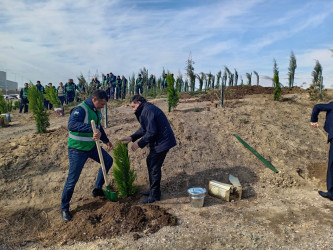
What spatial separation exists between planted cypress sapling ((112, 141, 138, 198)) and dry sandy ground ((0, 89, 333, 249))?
304 millimetres

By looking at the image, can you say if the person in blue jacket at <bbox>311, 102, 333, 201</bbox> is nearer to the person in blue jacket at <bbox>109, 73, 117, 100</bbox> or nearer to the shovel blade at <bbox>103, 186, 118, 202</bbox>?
the shovel blade at <bbox>103, 186, 118, 202</bbox>

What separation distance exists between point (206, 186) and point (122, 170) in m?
1.77

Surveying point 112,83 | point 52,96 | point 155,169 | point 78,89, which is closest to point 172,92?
point 155,169

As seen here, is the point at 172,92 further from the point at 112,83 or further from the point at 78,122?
the point at 112,83

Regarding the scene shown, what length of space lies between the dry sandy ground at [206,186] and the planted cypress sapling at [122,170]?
30 cm

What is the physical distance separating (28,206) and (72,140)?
5.98 ft

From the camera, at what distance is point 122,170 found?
176 inches

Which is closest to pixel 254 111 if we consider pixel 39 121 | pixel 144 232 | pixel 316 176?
pixel 316 176

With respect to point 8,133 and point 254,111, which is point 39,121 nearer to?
point 8,133

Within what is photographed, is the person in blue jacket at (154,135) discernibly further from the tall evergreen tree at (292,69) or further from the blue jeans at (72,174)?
the tall evergreen tree at (292,69)

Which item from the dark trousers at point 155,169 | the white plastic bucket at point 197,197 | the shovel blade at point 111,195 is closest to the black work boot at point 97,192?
the shovel blade at point 111,195

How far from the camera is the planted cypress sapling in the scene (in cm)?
443

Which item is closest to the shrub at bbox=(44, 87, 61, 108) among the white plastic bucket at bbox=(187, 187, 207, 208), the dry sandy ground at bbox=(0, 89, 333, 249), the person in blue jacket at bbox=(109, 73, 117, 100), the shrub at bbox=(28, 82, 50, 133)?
the person in blue jacket at bbox=(109, 73, 117, 100)

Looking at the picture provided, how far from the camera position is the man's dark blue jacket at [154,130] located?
163 inches
